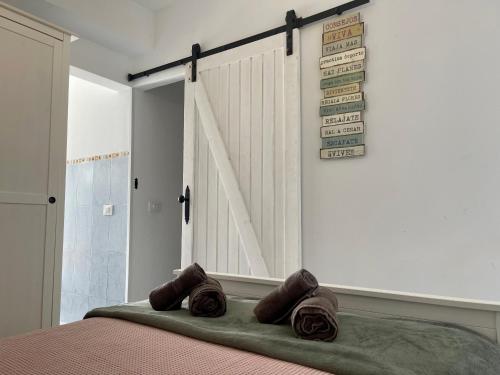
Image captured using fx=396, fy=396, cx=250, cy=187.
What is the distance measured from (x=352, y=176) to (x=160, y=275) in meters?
2.28

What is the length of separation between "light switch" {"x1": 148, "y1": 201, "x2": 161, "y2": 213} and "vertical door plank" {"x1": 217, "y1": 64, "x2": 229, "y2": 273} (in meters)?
1.03

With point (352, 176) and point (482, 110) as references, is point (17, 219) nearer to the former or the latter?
point (352, 176)

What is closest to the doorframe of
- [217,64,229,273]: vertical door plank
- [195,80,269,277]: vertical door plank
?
[195,80,269,277]: vertical door plank

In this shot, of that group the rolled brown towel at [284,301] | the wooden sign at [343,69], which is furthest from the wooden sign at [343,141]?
the rolled brown towel at [284,301]

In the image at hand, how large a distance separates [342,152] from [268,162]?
0.55 metres

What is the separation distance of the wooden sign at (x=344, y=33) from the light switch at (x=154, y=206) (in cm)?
216

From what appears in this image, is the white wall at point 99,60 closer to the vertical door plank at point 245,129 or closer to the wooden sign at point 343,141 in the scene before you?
the vertical door plank at point 245,129

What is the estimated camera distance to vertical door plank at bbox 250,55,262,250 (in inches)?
111

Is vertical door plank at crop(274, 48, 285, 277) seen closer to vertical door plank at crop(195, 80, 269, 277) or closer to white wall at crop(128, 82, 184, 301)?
vertical door plank at crop(195, 80, 269, 277)

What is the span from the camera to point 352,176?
243cm

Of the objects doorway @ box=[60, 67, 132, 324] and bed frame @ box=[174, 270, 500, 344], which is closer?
bed frame @ box=[174, 270, 500, 344]

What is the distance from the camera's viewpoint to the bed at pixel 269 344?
952 mm

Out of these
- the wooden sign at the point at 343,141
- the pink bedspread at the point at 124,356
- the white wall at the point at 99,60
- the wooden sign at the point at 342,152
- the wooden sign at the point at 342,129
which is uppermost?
the white wall at the point at 99,60

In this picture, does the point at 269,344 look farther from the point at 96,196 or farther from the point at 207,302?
the point at 96,196
